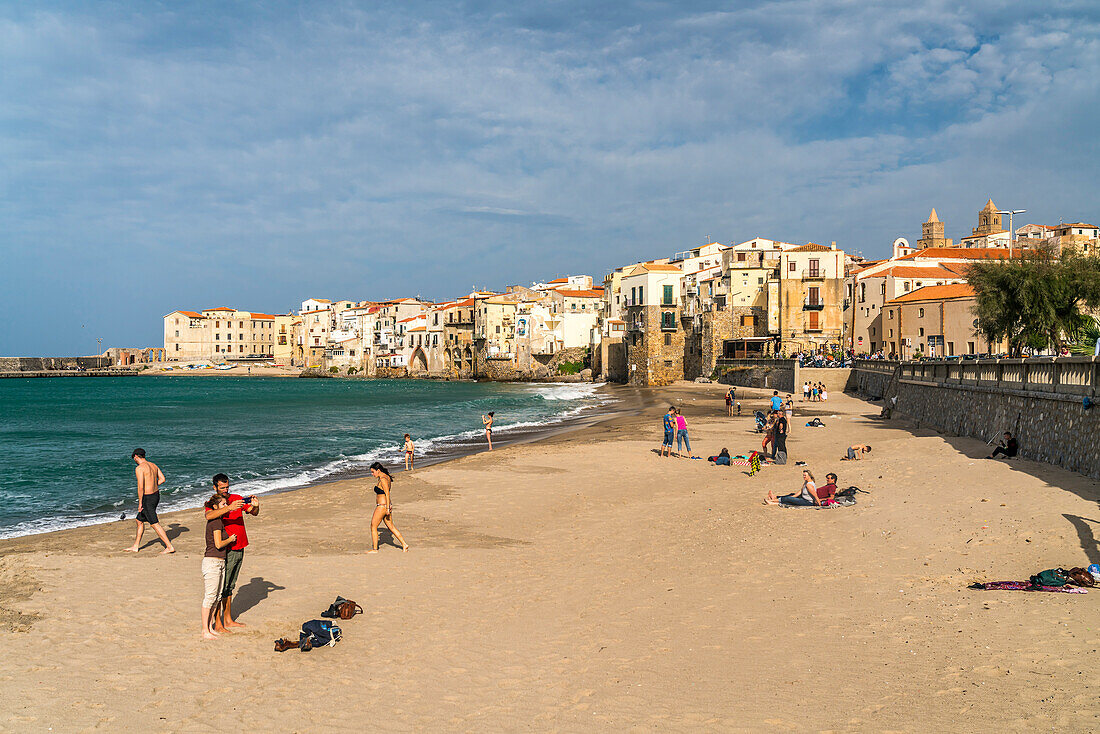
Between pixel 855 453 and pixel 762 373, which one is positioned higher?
pixel 762 373

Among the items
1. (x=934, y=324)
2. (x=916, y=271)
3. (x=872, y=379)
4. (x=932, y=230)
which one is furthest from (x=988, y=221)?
(x=872, y=379)

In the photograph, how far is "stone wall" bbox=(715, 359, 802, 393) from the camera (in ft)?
152

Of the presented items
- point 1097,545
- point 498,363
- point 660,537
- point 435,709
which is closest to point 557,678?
point 435,709

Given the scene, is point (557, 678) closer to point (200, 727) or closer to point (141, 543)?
point (200, 727)

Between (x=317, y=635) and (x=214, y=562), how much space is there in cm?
134

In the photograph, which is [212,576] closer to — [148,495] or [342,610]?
[342,610]

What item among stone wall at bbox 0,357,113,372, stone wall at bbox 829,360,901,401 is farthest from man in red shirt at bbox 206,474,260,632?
stone wall at bbox 0,357,113,372

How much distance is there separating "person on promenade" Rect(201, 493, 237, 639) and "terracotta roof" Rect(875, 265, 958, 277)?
5862 cm

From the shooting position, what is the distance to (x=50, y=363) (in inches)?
6393

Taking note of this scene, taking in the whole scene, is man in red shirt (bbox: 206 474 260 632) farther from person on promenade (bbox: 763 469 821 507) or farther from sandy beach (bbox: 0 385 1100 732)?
person on promenade (bbox: 763 469 821 507)

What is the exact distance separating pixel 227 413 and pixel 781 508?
148ft

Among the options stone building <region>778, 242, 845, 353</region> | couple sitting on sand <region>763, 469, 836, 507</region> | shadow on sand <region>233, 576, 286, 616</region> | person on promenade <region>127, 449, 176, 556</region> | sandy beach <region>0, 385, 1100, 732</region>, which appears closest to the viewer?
sandy beach <region>0, 385, 1100, 732</region>

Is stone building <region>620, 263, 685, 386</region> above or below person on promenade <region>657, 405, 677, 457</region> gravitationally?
above

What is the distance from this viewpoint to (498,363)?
95.2 meters
